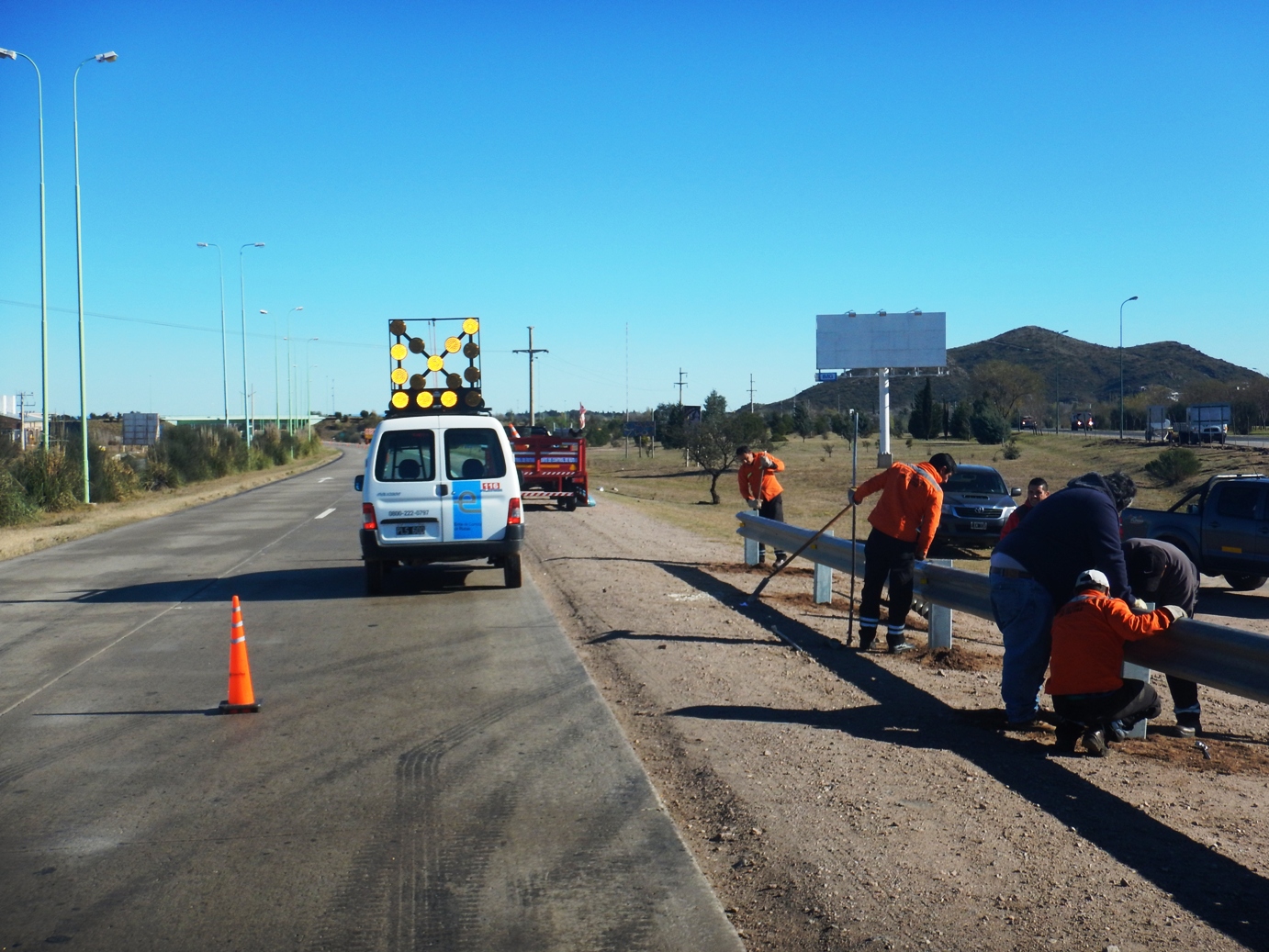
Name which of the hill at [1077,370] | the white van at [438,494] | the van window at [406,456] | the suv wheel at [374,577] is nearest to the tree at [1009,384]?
the hill at [1077,370]

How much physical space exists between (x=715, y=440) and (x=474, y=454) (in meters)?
39.2

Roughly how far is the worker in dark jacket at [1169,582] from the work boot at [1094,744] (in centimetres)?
83

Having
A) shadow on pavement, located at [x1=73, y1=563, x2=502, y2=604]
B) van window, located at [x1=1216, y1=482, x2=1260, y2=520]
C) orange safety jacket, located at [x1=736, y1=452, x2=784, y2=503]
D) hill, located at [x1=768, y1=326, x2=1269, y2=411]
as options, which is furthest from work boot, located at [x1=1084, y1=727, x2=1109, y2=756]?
hill, located at [x1=768, y1=326, x2=1269, y2=411]

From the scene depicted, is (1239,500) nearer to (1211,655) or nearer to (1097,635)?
(1211,655)

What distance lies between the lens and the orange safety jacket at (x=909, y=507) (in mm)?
9086

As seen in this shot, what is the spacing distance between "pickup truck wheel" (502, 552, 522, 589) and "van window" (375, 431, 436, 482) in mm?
1381

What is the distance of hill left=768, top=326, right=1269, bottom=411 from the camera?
534 feet

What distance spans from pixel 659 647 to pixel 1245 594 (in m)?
9.93

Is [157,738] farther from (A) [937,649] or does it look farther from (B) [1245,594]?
(B) [1245,594]

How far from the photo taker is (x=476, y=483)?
42.2ft

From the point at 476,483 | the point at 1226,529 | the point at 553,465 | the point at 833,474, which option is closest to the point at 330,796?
the point at 476,483

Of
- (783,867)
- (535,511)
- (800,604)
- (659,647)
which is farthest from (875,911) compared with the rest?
(535,511)

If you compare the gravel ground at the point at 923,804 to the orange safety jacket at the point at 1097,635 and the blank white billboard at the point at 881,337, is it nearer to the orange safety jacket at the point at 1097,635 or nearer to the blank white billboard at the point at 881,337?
the orange safety jacket at the point at 1097,635

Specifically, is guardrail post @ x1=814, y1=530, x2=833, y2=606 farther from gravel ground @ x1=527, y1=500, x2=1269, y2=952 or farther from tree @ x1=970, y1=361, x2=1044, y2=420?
tree @ x1=970, y1=361, x2=1044, y2=420
